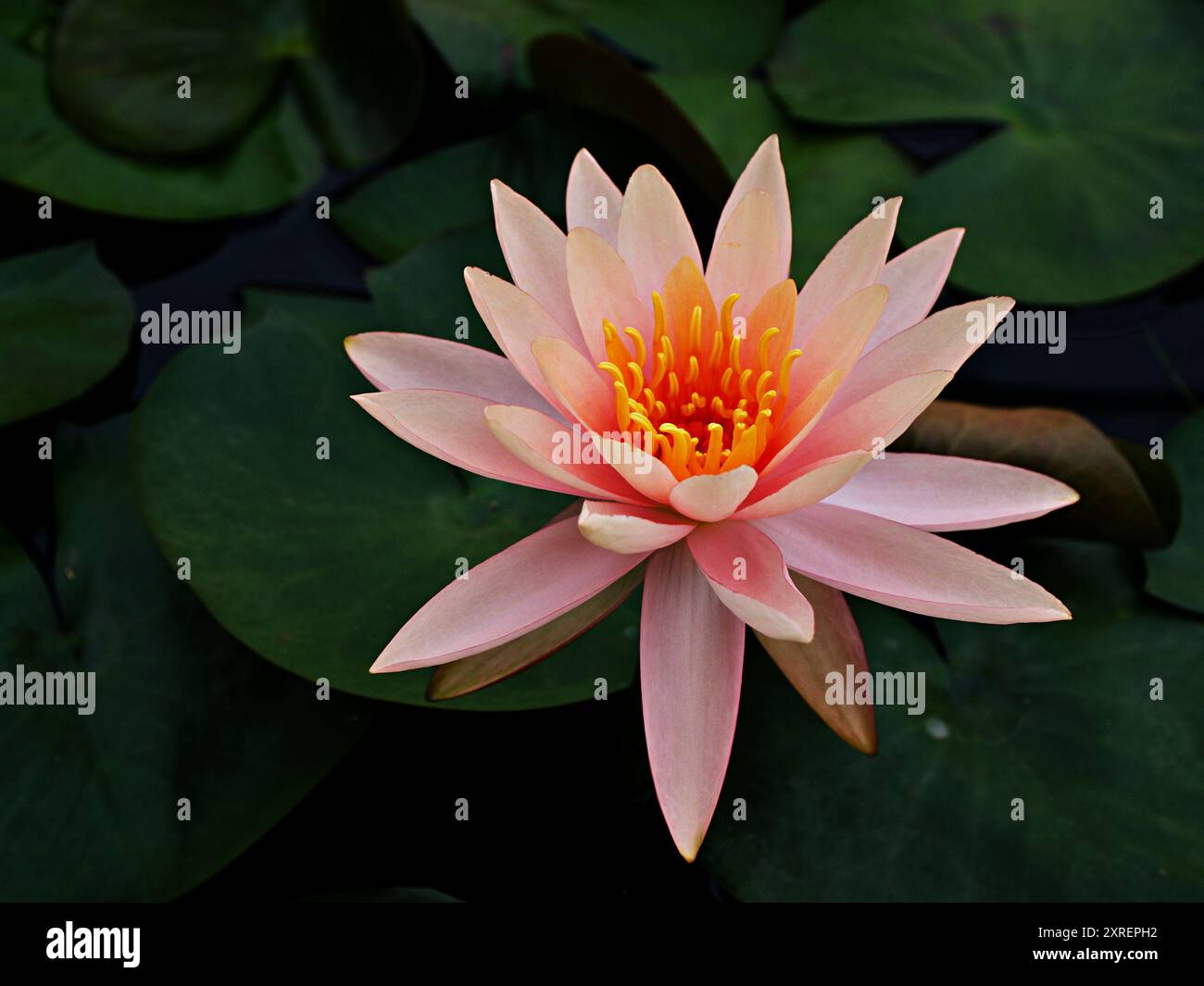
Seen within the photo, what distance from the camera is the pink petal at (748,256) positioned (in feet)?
5.33

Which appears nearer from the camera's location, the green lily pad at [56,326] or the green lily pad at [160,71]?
the green lily pad at [56,326]

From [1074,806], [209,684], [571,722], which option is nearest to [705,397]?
[571,722]

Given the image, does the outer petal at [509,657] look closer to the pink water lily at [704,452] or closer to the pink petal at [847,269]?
the pink water lily at [704,452]

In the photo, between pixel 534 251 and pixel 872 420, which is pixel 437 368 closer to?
pixel 534 251

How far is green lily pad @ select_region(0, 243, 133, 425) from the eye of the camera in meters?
2.25

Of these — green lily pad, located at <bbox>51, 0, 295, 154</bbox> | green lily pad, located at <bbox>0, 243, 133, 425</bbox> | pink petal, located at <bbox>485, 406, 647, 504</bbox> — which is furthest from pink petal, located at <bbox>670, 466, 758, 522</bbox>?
green lily pad, located at <bbox>51, 0, 295, 154</bbox>

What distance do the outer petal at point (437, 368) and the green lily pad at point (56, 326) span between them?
104 cm

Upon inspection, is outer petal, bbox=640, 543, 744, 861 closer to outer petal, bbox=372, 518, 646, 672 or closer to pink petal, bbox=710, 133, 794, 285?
outer petal, bbox=372, 518, 646, 672

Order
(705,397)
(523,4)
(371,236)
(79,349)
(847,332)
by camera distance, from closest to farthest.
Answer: (847,332) → (705,397) → (79,349) → (371,236) → (523,4)

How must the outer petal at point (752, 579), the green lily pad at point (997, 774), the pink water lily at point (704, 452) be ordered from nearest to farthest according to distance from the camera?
the outer petal at point (752, 579) → the pink water lily at point (704, 452) → the green lily pad at point (997, 774)

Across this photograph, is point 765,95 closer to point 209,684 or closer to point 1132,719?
point 1132,719

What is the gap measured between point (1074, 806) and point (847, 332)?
1.04m

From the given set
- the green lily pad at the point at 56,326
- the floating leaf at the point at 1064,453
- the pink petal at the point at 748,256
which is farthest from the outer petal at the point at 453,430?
the green lily pad at the point at 56,326
